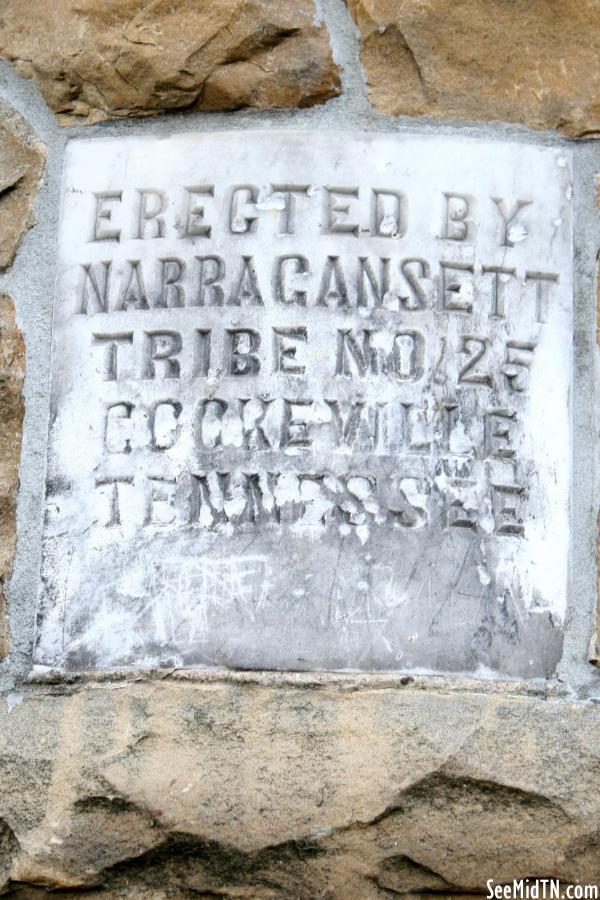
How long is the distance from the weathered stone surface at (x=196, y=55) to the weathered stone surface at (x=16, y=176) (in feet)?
0.27

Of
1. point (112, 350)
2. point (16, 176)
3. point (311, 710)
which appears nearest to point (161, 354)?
point (112, 350)

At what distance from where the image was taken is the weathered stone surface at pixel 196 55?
1.57 m

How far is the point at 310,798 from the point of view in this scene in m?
1.40

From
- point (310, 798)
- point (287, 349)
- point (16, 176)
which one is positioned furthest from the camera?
point (16, 176)

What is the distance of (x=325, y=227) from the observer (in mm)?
1541

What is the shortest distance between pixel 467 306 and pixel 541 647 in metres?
0.36

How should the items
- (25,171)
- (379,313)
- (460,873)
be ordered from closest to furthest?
(460,873)
(379,313)
(25,171)

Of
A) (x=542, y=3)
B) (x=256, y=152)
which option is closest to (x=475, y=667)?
(x=256, y=152)

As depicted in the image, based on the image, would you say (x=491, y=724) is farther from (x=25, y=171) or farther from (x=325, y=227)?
(x=25, y=171)

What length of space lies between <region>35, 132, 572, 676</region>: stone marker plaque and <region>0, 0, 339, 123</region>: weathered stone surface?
0.05 metres

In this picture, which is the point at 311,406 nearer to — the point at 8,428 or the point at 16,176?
the point at 8,428

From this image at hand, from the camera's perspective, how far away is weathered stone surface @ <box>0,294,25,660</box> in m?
1.52

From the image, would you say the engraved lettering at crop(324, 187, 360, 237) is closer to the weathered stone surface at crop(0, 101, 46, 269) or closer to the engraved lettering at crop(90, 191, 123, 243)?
the engraved lettering at crop(90, 191, 123, 243)

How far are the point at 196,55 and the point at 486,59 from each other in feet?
1.03
